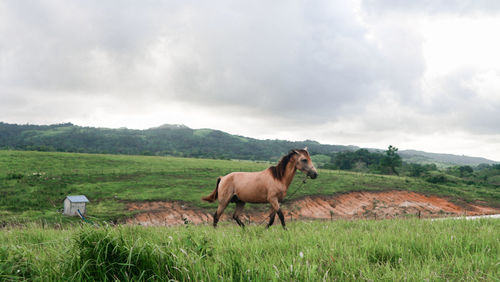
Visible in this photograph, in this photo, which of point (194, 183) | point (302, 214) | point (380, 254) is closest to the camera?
point (380, 254)

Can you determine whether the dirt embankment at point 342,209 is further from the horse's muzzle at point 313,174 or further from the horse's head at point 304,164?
the horse's muzzle at point 313,174

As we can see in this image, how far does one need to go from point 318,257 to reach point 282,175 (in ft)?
18.9

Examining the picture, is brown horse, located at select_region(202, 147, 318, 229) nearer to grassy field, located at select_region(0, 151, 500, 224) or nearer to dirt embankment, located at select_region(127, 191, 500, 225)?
dirt embankment, located at select_region(127, 191, 500, 225)

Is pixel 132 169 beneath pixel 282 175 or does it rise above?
beneath

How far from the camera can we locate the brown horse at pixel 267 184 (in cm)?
882

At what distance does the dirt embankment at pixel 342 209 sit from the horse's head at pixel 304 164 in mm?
7305

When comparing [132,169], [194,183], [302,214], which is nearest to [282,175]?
[302,214]

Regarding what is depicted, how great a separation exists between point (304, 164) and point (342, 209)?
1846 cm

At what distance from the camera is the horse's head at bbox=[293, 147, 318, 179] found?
28.3 ft

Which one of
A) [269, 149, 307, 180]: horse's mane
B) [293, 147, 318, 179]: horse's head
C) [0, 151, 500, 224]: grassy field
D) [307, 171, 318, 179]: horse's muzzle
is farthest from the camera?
[0, 151, 500, 224]: grassy field

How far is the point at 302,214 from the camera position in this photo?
22453mm

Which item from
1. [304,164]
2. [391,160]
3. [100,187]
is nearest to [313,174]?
[304,164]

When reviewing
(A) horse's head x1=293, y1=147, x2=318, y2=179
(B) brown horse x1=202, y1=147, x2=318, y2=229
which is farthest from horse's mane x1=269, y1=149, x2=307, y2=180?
(A) horse's head x1=293, y1=147, x2=318, y2=179

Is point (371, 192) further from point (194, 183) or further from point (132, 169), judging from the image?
point (132, 169)
